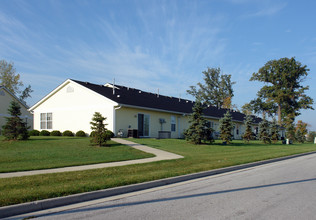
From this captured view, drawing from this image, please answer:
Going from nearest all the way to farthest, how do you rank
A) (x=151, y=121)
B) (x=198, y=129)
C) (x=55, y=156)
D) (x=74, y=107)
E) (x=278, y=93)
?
(x=55, y=156) → (x=198, y=129) → (x=74, y=107) → (x=151, y=121) → (x=278, y=93)

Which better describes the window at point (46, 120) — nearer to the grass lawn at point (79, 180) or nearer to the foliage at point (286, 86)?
the grass lawn at point (79, 180)

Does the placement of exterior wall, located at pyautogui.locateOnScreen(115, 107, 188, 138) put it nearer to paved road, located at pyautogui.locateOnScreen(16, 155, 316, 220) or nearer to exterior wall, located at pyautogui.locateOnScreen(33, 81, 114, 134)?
exterior wall, located at pyautogui.locateOnScreen(33, 81, 114, 134)

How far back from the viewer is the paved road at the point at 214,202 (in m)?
5.55

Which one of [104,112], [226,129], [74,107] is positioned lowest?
[226,129]

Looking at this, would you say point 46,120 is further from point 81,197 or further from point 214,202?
point 214,202

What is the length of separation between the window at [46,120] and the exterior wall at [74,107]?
1.06 feet

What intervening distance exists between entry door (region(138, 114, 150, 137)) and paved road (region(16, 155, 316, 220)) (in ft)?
51.0

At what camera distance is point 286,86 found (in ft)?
212

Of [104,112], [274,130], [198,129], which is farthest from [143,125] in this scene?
[274,130]

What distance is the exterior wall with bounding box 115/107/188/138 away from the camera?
2272cm

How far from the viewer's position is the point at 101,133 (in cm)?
1634

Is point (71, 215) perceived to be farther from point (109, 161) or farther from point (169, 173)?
point (109, 161)

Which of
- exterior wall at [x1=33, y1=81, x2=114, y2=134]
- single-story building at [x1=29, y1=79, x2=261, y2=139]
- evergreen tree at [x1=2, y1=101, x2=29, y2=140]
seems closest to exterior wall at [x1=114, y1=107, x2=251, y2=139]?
single-story building at [x1=29, y1=79, x2=261, y2=139]

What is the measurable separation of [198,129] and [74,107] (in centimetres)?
1145
